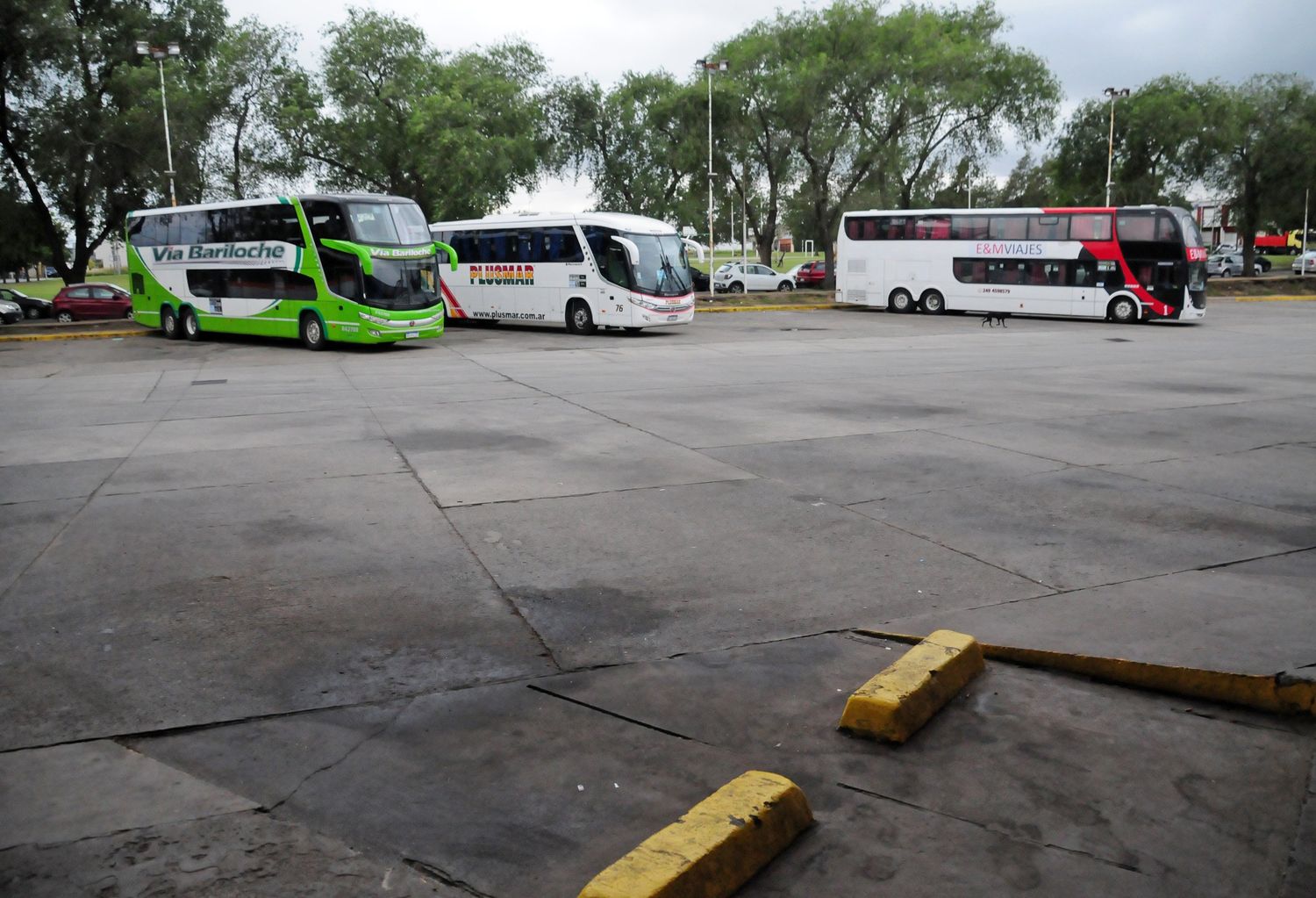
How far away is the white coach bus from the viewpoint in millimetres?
27062

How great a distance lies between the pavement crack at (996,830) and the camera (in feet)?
11.0

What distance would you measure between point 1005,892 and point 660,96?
Result: 45803mm

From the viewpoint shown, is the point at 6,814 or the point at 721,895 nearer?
the point at 721,895

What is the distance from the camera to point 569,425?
11961mm

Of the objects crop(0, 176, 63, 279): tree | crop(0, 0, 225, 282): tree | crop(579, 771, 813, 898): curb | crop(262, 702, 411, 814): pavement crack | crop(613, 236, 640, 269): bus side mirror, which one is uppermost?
crop(0, 0, 225, 282): tree

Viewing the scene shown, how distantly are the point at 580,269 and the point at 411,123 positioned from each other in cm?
1379

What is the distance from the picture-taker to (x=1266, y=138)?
161 ft

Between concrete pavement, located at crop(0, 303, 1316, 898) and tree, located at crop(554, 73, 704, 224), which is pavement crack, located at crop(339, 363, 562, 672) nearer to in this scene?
concrete pavement, located at crop(0, 303, 1316, 898)

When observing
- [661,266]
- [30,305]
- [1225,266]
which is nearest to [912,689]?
[661,266]

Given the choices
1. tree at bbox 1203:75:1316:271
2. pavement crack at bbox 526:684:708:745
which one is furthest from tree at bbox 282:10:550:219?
pavement crack at bbox 526:684:708:745

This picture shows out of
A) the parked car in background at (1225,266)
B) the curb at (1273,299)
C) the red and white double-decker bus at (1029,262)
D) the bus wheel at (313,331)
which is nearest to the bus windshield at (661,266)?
the bus wheel at (313,331)

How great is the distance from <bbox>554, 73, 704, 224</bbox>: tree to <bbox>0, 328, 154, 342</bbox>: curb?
24206 millimetres

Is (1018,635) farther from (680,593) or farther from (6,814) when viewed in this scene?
(6,814)

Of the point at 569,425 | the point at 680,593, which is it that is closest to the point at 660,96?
the point at 569,425
